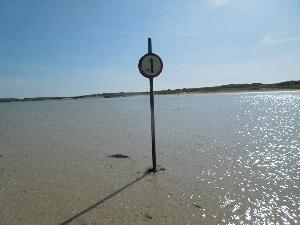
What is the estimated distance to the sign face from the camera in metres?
8.29

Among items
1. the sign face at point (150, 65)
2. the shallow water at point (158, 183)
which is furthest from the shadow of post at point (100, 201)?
the sign face at point (150, 65)

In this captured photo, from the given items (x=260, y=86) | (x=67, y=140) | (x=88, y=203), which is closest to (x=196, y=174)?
(x=88, y=203)

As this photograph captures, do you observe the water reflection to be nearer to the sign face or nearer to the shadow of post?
the shadow of post

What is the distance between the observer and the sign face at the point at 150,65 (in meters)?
8.29

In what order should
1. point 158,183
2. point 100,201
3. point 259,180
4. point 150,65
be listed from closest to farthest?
1. point 100,201
2. point 259,180
3. point 158,183
4. point 150,65

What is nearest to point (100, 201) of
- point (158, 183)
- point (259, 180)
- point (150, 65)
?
point (158, 183)

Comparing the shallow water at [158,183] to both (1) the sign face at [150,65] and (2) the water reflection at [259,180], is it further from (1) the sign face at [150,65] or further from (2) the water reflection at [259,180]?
(1) the sign face at [150,65]

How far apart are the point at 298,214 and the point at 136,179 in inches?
140

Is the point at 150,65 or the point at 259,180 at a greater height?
the point at 150,65

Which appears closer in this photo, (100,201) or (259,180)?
(100,201)

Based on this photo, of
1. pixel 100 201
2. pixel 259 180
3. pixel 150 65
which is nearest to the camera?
pixel 100 201

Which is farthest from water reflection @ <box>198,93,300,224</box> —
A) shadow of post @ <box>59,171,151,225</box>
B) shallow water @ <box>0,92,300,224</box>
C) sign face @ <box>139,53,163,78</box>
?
sign face @ <box>139,53,163,78</box>

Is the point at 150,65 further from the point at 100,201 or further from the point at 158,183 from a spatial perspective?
the point at 100,201

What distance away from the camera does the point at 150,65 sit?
830 centimetres
